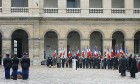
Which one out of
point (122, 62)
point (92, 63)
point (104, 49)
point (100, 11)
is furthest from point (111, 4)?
point (122, 62)

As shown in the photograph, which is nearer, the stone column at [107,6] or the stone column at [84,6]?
the stone column at [84,6]

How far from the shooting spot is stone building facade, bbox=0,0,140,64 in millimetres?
52656

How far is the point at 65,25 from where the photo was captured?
53844mm

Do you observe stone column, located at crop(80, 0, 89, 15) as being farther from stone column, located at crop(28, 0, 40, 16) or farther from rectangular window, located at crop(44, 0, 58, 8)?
stone column, located at crop(28, 0, 40, 16)

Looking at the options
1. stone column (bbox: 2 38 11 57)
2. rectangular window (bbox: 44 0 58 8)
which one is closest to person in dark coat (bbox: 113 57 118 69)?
rectangular window (bbox: 44 0 58 8)

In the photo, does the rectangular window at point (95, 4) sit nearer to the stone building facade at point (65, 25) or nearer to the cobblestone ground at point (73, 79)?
the stone building facade at point (65, 25)

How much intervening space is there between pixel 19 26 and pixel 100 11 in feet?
32.5

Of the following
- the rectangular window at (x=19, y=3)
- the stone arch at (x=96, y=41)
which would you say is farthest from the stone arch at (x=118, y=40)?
the rectangular window at (x=19, y=3)

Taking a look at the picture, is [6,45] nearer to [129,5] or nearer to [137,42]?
[129,5]

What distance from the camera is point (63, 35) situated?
2115 inches

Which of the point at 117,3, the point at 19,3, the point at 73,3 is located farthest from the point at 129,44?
the point at 19,3

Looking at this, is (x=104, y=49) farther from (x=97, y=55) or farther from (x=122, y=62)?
(x=122, y=62)

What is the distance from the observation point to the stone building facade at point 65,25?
173 feet

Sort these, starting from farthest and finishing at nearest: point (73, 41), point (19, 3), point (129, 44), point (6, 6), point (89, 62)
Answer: point (73, 41) < point (19, 3) < point (129, 44) < point (6, 6) < point (89, 62)
